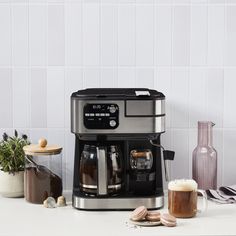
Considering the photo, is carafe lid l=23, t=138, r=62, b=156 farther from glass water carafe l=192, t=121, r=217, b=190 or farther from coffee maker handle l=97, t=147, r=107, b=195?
glass water carafe l=192, t=121, r=217, b=190

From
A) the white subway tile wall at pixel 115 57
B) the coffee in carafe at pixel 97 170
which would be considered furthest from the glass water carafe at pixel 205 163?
the coffee in carafe at pixel 97 170

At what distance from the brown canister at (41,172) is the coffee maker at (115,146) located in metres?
0.10

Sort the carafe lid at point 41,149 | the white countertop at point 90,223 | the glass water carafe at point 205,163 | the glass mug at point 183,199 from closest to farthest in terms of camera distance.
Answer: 1. the white countertop at point 90,223
2. the glass mug at point 183,199
3. the carafe lid at point 41,149
4. the glass water carafe at point 205,163

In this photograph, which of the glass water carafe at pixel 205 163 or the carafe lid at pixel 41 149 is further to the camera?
the glass water carafe at pixel 205 163

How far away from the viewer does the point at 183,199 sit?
2.03m

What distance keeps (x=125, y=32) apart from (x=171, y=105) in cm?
31

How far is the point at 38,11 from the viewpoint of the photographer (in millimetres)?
2367

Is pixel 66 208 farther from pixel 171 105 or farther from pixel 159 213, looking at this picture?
pixel 171 105

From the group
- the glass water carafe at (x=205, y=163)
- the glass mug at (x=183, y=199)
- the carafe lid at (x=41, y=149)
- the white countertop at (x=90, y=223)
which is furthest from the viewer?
the glass water carafe at (x=205, y=163)

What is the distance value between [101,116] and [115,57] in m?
0.37

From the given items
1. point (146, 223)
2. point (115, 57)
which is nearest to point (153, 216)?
point (146, 223)

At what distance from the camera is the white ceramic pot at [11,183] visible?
2242 millimetres

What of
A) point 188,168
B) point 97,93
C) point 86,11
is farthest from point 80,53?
point 188,168

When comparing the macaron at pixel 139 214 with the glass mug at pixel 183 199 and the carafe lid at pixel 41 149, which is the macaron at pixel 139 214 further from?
the carafe lid at pixel 41 149
